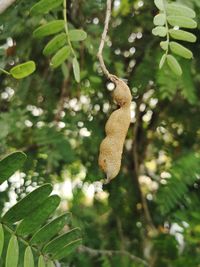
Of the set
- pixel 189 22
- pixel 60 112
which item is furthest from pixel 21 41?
pixel 189 22

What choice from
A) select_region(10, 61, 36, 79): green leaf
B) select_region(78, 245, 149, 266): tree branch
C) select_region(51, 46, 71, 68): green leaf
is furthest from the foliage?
select_region(78, 245, 149, 266): tree branch

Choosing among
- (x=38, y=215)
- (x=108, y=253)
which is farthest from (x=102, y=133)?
(x=38, y=215)

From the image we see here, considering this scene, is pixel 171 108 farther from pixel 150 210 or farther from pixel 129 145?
pixel 150 210

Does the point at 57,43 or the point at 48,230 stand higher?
the point at 57,43

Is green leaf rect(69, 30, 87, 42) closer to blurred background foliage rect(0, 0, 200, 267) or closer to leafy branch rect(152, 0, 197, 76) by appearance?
leafy branch rect(152, 0, 197, 76)

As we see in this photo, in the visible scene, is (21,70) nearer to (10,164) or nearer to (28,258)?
(10,164)

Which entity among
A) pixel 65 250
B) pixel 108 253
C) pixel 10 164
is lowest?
pixel 108 253
